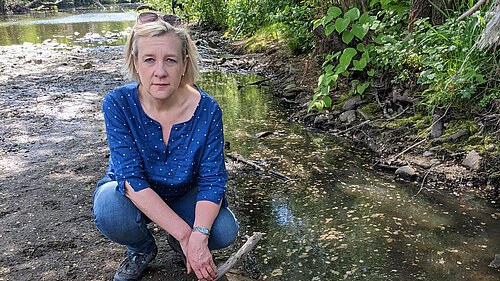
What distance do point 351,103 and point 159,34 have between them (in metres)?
3.04

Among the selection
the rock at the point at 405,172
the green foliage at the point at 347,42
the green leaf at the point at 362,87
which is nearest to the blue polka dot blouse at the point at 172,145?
the rock at the point at 405,172

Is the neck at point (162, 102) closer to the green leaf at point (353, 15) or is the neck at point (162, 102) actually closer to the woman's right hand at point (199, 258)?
the woman's right hand at point (199, 258)

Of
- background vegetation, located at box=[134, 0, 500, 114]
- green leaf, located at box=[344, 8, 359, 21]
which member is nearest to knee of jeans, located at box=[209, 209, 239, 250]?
background vegetation, located at box=[134, 0, 500, 114]

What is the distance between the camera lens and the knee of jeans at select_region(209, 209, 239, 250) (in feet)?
6.17

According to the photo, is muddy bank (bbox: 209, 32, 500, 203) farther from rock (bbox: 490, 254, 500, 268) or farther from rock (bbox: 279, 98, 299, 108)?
rock (bbox: 490, 254, 500, 268)

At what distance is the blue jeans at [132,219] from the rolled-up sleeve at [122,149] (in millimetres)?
66

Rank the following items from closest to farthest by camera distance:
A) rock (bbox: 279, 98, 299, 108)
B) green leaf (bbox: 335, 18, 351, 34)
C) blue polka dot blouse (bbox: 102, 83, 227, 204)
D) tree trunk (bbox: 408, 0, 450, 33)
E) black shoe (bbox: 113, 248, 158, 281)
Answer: blue polka dot blouse (bbox: 102, 83, 227, 204) < black shoe (bbox: 113, 248, 158, 281) < green leaf (bbox: 335, 18, 351, 34) < tree trunk (bbox: 408, 0, 450, 33) < rock (bbox: 279, 98, 299, 108)

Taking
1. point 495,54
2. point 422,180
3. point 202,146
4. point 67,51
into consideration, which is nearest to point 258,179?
point 422,180

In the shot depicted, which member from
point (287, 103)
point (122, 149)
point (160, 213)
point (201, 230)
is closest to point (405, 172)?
point (201, 230)

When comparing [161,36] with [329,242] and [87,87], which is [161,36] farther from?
[87,87]

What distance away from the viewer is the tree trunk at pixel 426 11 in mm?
3844

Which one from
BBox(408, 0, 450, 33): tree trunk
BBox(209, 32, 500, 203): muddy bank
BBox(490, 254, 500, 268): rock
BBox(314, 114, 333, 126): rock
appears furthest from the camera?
BBox(314, 114, 333, 126): rock

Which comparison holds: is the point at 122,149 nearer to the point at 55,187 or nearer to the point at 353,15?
the point at 55,187

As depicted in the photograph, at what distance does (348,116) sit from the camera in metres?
4.33
